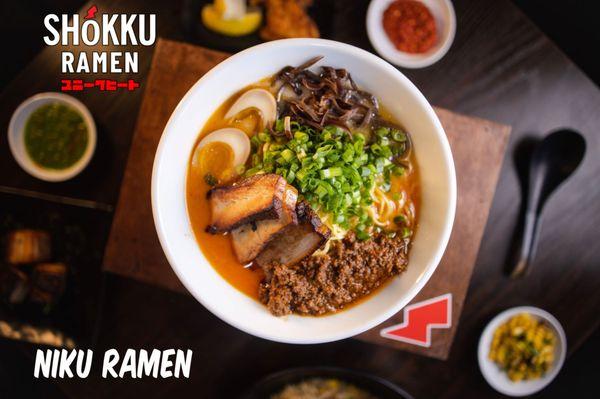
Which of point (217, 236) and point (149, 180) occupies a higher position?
point (149, 180)

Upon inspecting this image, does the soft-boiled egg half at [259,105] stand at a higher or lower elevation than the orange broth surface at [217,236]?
higher

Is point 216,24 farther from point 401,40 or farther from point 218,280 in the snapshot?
point 218,280

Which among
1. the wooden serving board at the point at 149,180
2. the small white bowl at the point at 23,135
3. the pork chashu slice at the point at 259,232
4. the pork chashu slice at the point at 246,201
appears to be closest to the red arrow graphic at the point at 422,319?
the wooden serving board at the point at 149,180

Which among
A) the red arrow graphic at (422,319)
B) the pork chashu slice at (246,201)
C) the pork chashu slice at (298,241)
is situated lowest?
the red arrow graphic at (422,319)

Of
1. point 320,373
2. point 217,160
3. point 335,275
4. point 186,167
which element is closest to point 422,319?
point 320,373

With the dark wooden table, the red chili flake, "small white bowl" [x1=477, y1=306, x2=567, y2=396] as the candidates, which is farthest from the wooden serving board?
the red chili flake

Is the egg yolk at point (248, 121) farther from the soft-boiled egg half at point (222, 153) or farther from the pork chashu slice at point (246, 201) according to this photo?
the pork chashu slice at point (246, 201)

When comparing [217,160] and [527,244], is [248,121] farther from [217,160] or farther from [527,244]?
[527,244]
